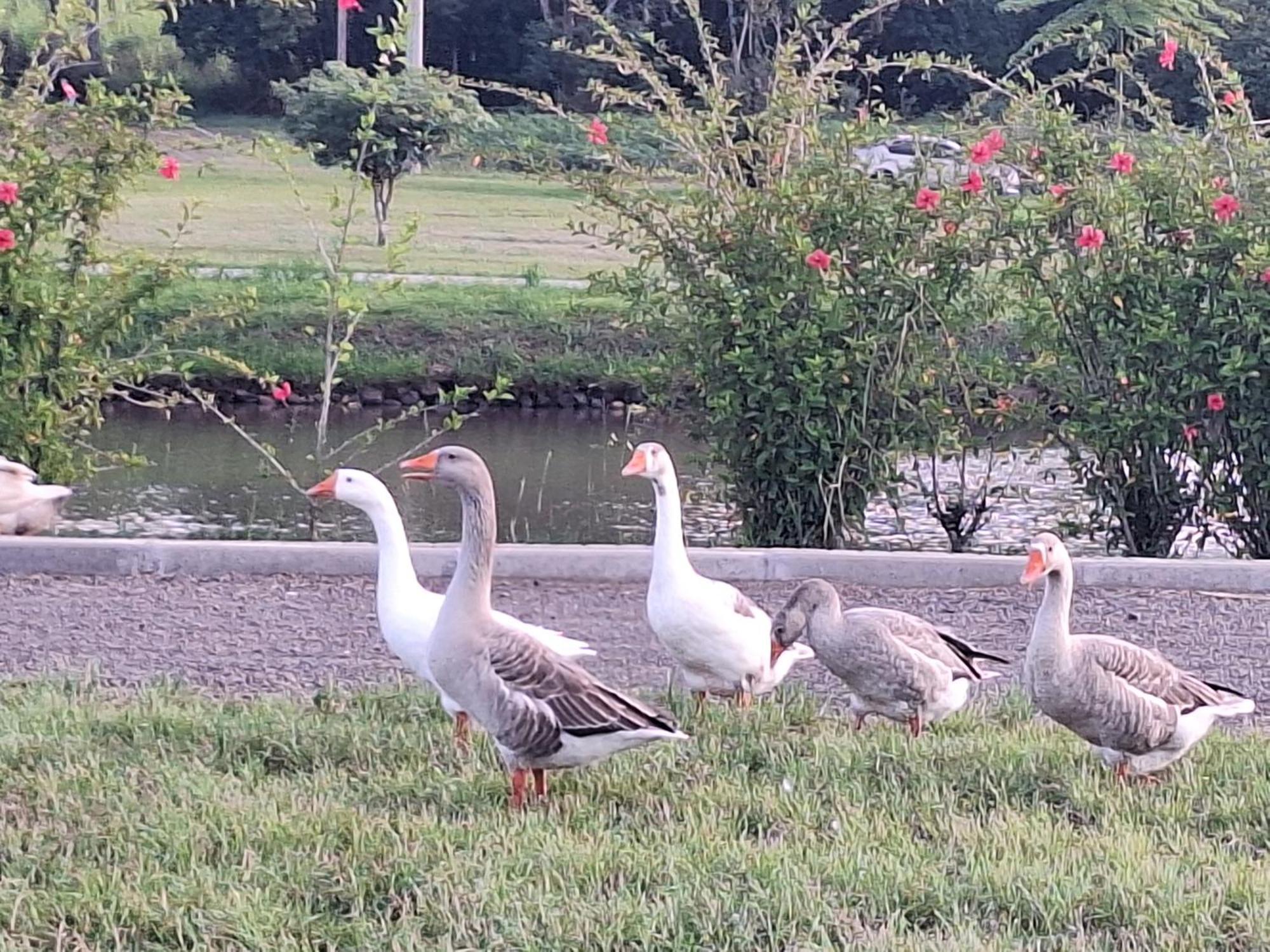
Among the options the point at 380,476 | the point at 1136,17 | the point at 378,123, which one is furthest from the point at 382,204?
the point at 380,476

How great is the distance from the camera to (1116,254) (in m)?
9.04

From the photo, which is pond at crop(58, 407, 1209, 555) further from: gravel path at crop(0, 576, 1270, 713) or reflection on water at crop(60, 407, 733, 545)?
gravel path at crop(0, 576, 1270, 713)

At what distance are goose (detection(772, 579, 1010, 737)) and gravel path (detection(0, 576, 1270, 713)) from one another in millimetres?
867

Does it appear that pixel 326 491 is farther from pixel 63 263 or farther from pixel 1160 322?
pixel 1160 322

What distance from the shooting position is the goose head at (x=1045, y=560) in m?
5.31

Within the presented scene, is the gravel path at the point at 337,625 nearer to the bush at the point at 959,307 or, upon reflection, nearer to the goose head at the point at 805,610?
the goose head at the point at 805,610

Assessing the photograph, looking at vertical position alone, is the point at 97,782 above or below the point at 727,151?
below

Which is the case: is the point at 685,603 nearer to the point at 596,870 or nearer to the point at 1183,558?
the point at 596,870

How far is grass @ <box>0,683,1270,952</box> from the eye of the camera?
164 inches

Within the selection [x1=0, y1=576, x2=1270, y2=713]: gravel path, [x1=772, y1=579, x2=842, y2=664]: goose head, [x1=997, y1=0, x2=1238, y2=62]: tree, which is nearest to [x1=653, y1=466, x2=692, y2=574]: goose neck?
[x1=772, y1=579, x2=842, y2=664]: goose head

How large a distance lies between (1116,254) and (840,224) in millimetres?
1405

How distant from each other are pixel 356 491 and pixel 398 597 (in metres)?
0.50

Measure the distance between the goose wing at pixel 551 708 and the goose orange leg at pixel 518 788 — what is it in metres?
0.11

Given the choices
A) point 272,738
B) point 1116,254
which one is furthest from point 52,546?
point 1116,254
